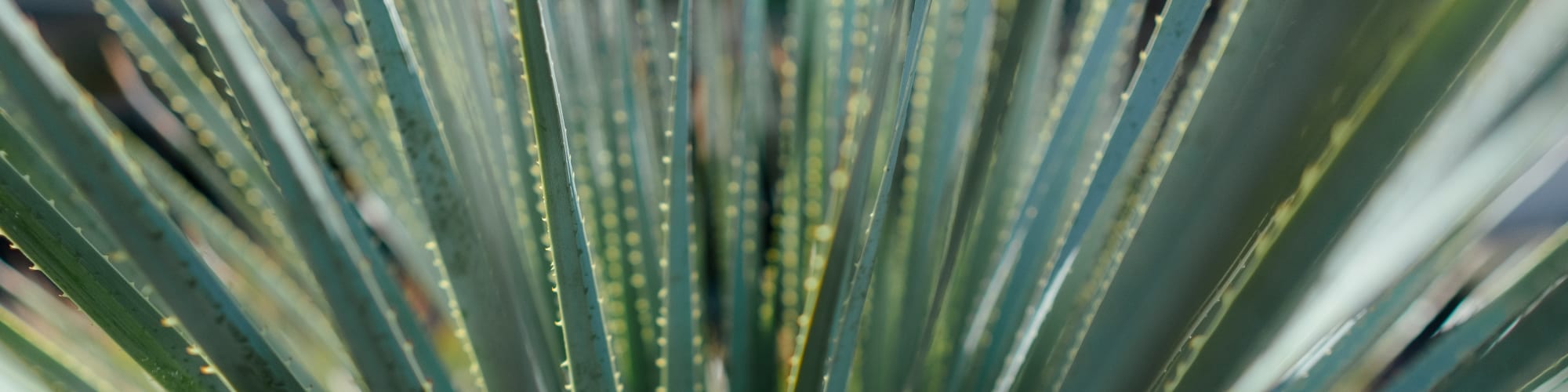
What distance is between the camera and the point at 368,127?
1.65 ft

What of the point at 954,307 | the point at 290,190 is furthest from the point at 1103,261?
the point at 290,190

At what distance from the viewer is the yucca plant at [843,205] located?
0.74ft

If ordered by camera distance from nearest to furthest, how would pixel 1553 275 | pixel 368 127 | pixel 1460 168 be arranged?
pixel 1553 275, pixel 1460 168, pixel 368 127

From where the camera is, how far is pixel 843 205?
0.31 metres

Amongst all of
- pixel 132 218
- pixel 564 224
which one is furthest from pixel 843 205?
pixel 132 218

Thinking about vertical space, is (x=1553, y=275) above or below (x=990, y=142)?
below

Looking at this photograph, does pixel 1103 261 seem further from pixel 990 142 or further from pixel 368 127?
pixel 368 127

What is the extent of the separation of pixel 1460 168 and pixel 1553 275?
168 mm

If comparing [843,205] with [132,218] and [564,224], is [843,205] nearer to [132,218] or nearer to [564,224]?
[564,224]

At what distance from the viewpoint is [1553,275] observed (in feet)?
0.77

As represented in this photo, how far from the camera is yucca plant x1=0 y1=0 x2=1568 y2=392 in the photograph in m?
0.23

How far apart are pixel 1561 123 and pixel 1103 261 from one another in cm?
17

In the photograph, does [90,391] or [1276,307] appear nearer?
[1276,307]

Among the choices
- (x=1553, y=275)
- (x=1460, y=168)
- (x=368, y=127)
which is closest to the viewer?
(x=1553, y=275)
